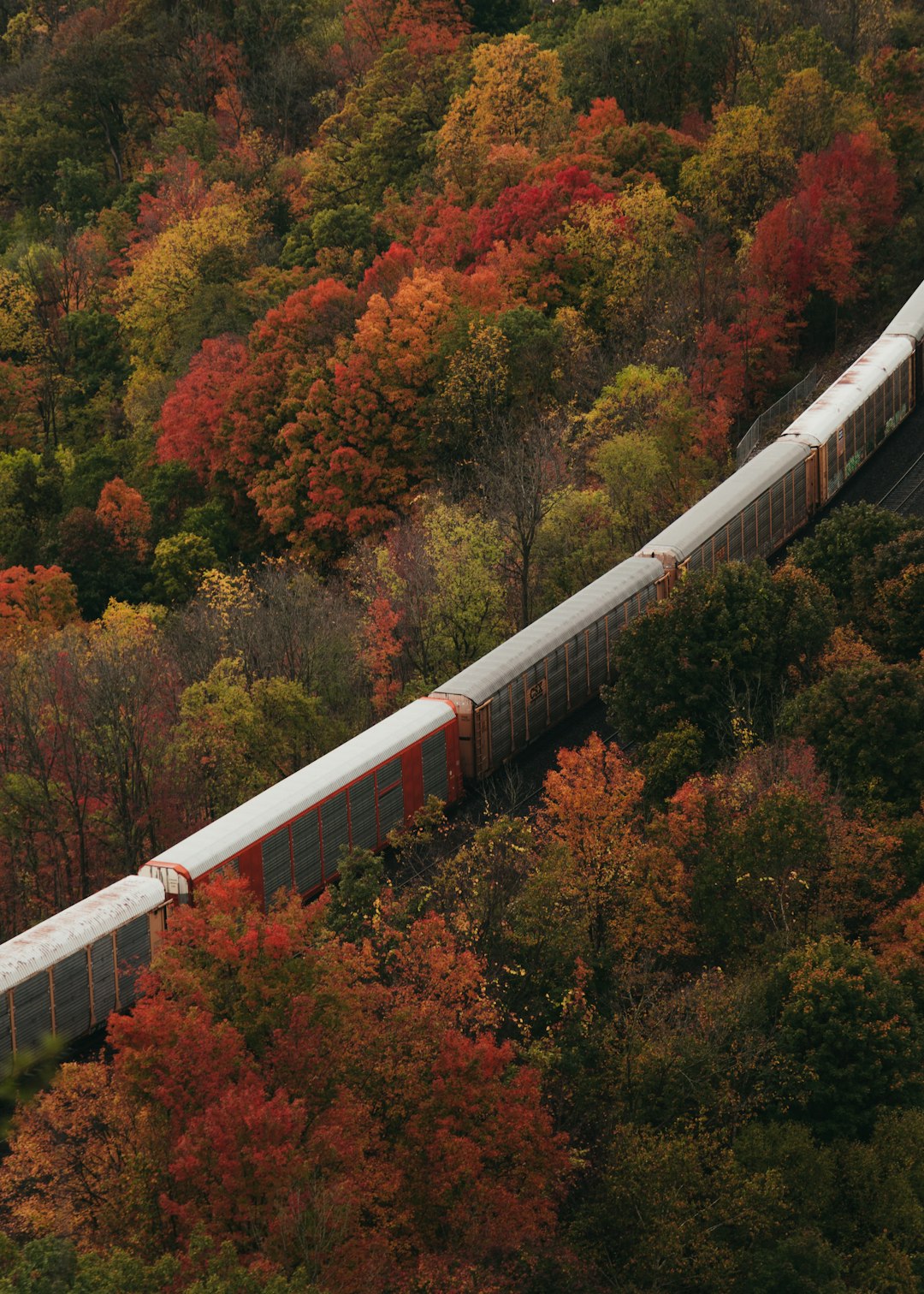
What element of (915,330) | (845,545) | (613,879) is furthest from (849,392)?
(613,879)

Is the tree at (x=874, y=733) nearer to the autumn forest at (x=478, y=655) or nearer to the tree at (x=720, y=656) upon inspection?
the autumn forest at (x=478, y=655)

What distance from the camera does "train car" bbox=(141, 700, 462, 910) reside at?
45.9 meters

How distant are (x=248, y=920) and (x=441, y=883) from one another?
8262mm

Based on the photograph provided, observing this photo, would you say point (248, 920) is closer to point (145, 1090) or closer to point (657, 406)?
point (145, 1090)

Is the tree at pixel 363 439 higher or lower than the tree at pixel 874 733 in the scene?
lower

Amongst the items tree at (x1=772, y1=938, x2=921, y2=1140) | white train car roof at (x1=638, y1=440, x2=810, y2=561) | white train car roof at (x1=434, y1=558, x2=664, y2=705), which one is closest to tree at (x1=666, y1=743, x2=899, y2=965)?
tree at (x1=772, y1=938, x2=921, y2=1140)

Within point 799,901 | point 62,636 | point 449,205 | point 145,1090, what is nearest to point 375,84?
point 449,205

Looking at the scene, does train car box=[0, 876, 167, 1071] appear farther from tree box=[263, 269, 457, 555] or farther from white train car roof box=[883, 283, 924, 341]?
white train car roof box=[883, 283, 924, 341]

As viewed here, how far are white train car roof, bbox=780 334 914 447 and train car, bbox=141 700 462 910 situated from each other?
26279mm

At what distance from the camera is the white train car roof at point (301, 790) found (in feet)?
150

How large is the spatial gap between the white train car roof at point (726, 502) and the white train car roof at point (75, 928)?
84.1 ft

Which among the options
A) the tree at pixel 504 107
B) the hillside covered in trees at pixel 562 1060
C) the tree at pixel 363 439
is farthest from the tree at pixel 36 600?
the tree at pixel 504 107

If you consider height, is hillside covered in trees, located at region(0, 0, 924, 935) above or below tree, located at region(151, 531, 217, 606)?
above

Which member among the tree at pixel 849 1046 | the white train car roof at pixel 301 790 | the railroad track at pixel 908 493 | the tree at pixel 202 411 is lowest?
the tree at pixel 202 411
